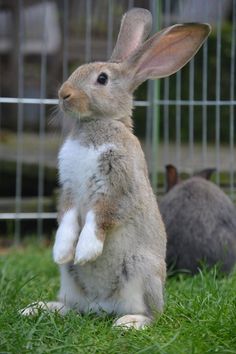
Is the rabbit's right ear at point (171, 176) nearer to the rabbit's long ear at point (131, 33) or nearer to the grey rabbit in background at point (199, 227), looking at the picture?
the grey rabbit in background at point (199, 227)

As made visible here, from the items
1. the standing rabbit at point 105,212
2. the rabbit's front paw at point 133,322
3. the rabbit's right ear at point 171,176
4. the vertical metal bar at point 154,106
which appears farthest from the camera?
the vertical metal bar at point 154,106

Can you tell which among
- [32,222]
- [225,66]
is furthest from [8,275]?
[225,66]

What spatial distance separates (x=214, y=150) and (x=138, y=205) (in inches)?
118

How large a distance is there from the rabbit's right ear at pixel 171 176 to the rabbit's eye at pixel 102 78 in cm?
148

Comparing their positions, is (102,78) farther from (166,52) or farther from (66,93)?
(166,52)

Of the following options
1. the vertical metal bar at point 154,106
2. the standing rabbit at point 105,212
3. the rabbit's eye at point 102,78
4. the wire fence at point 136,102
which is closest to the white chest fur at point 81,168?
the standing rabbit at point 105,212

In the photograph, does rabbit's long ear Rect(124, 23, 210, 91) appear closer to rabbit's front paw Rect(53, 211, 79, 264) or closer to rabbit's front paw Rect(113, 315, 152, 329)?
rabbit's front paw Rect(53, 211, 79, 264)

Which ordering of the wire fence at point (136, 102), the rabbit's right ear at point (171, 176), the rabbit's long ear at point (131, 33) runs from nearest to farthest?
the rabbit's long ear at point (131, 33), the rabbit's right ear at point (171, 176), the wire fence at point (136, 102)

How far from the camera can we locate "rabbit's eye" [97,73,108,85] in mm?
3203

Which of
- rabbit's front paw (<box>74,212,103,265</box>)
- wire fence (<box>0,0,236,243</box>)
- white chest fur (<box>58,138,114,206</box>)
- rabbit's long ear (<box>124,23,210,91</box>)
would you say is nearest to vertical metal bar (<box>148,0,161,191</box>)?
wire fence (<box>0,0,236,243</box>)

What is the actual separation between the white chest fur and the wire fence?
1.76 meters

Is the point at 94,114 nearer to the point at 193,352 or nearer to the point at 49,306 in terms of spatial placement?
the point at 49,306

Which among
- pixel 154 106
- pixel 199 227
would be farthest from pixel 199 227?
pixel 154 106

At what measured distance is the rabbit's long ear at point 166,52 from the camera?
3.30 metres
